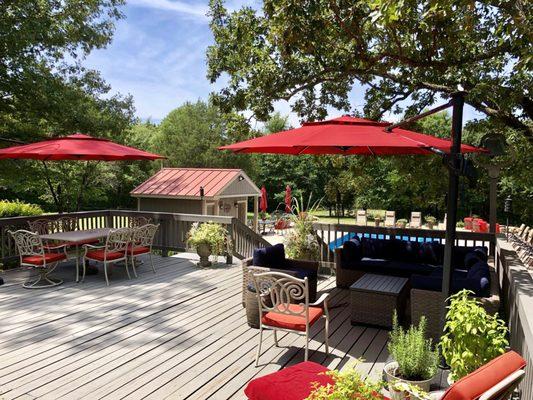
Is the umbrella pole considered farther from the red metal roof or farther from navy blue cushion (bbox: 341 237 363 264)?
the red metal roof

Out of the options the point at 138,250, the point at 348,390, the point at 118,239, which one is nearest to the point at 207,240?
the point at 138,250

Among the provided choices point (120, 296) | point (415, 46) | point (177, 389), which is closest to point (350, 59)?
point (415, 46)

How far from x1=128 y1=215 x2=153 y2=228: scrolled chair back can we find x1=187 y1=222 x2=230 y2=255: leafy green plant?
1360 mm

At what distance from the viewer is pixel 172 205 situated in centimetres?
1839

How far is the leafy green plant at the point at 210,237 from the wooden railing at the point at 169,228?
0.99ft

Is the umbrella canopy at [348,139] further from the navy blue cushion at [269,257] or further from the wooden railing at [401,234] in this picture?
the wooden railing at [401,234]

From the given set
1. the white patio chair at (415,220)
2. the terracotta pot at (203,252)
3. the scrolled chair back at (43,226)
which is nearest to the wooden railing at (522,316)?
the terracotta pot at (203,252)

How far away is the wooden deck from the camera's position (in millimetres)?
3318

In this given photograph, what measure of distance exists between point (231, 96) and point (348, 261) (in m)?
4.63

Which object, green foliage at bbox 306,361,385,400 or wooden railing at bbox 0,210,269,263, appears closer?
green foliage at bbox 306,361,385,400

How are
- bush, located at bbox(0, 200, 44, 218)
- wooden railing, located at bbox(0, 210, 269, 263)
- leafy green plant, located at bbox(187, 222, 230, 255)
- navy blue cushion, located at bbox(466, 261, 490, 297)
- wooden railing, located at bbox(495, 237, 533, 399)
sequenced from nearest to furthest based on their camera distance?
wooden railing, located at bbox(495, 237, 533, 399) < navy blue cushion, located at bbox(466, 261, 490, 297) < wooden railing, located at bbox(0, 210, 269, 263) < leafy green plant, located at bbox(187, 222, 230, 255) < bush, located at bbox(0, 200, 44, 218)

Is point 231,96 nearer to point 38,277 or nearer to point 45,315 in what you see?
point 38,277

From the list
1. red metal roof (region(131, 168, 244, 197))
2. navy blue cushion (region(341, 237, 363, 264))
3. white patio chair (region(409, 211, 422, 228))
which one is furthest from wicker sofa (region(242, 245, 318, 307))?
white patio chair (region(409, 211, 422, 228))

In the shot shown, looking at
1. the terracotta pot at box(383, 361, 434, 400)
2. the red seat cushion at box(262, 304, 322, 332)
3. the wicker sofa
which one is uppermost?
the wicker sofa
